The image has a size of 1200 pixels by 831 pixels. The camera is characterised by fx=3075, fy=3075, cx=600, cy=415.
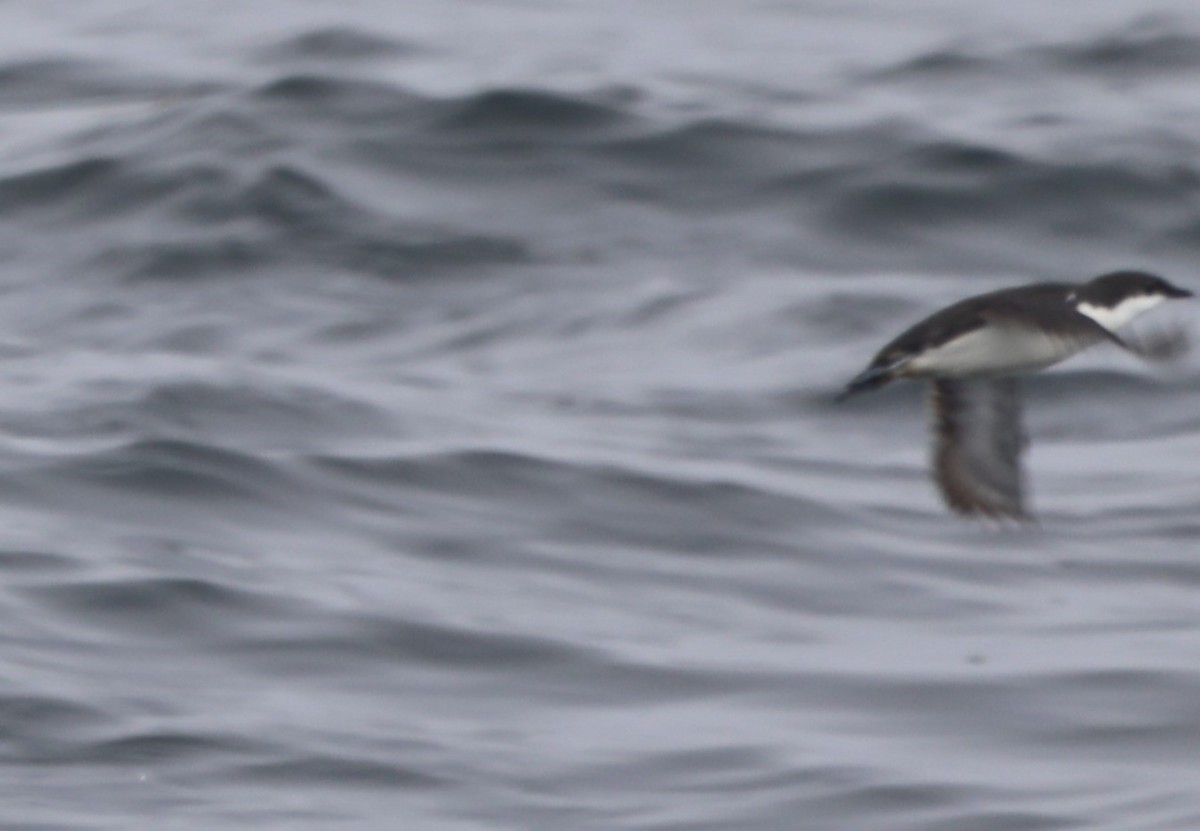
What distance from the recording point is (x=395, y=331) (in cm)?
1672

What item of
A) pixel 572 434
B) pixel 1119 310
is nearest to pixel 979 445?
pixel 1119 310

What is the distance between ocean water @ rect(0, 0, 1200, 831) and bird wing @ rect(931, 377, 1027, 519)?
6.42 feet

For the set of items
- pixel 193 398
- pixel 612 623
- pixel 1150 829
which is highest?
pixel 193 398

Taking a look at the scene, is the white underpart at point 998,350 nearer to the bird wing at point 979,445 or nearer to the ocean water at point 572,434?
the bird wing at point 979,445

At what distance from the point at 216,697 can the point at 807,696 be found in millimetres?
2110

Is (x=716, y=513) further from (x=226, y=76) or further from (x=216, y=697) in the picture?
(x=226, y=76)

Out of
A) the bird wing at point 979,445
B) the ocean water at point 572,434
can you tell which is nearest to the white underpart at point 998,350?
the bird wing at point 979,445

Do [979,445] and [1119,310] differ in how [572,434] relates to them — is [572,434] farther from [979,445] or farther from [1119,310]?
[1119,310]

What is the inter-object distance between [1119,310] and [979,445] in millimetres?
506

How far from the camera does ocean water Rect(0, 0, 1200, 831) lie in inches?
405

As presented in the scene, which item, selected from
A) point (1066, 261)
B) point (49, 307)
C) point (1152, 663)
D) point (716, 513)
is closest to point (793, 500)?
point (716, 513)

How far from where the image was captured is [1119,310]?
8016mm

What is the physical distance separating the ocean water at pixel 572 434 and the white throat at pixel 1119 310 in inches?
87.8

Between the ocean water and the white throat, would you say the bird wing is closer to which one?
the white throat
